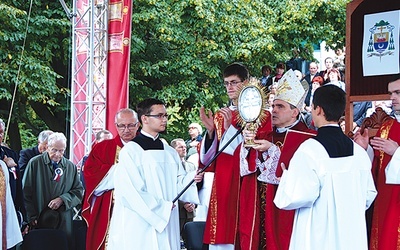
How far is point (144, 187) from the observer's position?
655cm

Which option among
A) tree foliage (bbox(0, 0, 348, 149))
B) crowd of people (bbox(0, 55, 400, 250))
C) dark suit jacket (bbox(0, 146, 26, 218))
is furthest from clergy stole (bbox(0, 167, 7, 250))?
tree foliage (bbox(0, 0, 348, 149))

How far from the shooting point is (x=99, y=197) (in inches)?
306

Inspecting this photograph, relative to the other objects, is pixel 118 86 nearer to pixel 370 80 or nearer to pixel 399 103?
pixel 370 80

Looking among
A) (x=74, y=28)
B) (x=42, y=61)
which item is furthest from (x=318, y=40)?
(x=74, y=28)

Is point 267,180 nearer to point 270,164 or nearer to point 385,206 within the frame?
point 270,164

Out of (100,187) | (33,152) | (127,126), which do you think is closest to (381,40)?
(127,126)

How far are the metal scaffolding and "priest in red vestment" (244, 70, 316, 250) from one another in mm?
5627

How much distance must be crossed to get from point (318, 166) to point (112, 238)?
2.15m

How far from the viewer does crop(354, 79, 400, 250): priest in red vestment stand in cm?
600

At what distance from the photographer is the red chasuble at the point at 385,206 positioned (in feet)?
20.2

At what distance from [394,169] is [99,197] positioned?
122 inches

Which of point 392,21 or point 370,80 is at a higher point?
point 392,21

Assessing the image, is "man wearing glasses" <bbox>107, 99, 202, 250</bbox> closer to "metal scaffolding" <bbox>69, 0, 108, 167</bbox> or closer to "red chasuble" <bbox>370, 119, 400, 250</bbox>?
"red chasuble" <bbox>370, 119, 400, 250</bbox>

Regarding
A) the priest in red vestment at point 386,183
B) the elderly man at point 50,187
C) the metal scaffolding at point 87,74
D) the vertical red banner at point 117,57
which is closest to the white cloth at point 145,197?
the priest in red vestment at point 386,183
